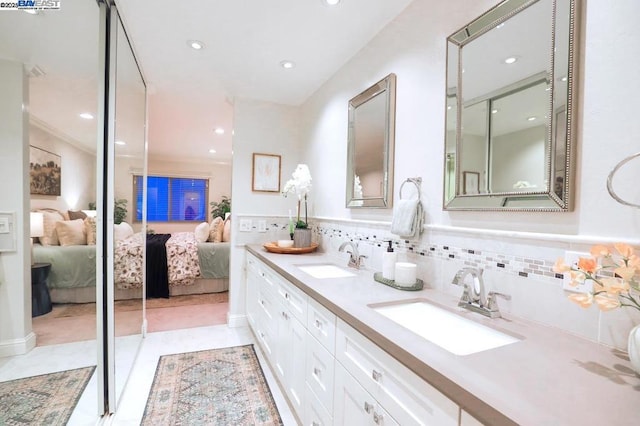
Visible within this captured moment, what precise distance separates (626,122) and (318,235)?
86.7 inches

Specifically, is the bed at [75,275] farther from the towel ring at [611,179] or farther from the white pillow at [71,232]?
the towel ring at [611,179]

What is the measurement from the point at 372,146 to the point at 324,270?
35.6 inches

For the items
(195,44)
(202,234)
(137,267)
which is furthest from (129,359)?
(202,234)

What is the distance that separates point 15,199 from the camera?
1088 millimetres

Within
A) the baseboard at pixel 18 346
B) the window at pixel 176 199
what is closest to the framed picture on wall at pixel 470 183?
the baseboard at pixel 18 346

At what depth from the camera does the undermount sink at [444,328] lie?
979 mm

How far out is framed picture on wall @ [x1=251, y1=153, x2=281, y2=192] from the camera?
120 inches

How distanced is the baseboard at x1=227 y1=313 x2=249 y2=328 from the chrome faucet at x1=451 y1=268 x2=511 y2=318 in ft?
8.05

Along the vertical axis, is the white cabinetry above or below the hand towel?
below

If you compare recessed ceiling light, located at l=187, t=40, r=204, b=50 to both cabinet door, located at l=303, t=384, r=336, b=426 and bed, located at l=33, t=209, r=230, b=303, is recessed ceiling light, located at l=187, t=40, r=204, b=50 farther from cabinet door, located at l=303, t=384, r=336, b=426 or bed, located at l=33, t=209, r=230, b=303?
cabinet door, located at l=303, t=384, r=336, b=426

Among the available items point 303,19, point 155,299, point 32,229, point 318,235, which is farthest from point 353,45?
point 155,299

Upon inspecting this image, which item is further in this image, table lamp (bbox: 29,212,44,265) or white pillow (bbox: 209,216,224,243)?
white pillow (bbox: 209,216,224,243)

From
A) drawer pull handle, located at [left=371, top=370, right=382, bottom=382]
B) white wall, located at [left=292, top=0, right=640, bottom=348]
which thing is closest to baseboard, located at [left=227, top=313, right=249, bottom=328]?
white wall, located at [left=292, top=0, right=640, bottom=348]

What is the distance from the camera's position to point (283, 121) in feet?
10.4
